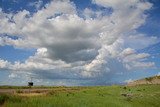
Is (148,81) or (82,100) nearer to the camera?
(82,100)

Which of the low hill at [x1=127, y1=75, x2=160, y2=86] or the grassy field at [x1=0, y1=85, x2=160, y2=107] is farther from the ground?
the low hill at [x1=127, y1=75, x2=160, y2=86]

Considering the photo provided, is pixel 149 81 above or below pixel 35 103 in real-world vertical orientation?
above

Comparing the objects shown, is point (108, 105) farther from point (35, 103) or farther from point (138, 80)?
point (138, 80)

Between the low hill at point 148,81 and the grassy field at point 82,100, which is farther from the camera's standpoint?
the low hill at point 148,81

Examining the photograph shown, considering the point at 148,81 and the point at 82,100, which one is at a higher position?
the point at 148,81

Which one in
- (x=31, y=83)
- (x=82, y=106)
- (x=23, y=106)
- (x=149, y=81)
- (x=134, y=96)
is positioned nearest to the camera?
(x=23, y=106)

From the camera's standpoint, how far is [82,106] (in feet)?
93.6

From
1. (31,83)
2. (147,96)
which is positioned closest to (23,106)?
(147,96)

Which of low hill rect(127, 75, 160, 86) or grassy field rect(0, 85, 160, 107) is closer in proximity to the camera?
grassy field rect(0, 85, 160, 107)

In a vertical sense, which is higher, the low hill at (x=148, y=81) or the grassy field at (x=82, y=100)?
the low hill at (x=148, y=81)

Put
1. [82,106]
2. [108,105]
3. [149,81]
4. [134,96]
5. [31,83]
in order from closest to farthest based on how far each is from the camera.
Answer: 1. [82,106]
2. [108,105]
3. [134,96]
4. [149,81]
5. [31,83]

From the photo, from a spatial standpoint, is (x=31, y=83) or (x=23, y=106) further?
(x=31, y=83)

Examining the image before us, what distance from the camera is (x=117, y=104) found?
33.5 metres

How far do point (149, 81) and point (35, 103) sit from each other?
168ft
